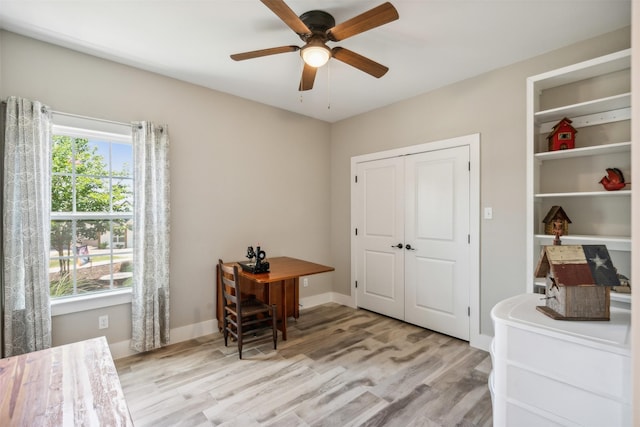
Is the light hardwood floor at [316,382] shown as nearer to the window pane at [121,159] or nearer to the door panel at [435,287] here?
the door panel at [435,287]

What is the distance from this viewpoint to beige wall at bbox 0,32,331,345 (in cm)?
247

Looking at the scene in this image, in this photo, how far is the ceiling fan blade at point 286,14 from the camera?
5.16 ft

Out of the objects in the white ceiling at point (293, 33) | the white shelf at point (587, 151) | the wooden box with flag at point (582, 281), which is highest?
the white ceiling at point (293, 33)

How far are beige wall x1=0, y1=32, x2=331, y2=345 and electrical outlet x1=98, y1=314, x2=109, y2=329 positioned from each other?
38 millimetres

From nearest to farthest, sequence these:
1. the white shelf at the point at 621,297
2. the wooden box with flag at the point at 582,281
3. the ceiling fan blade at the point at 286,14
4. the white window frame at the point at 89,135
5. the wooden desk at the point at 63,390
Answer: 1. the wooden desk at the point at 63,390
2. the wooden box with flag at the point at 582,281
3. the ceiling fan blade at the point at 286,14
4. the white shelf at the point at 621,297
5. the white window frame at the point at 89,135

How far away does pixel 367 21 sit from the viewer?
5.67 feet

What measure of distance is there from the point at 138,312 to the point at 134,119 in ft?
5.88

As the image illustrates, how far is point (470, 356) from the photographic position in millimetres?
2797

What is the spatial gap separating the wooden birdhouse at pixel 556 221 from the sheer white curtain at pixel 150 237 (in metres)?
3.32

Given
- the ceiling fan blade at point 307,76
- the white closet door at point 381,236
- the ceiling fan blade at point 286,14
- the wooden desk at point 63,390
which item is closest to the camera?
the wooden desk at point 63,390

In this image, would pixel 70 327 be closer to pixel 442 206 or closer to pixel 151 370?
pixel 151 370

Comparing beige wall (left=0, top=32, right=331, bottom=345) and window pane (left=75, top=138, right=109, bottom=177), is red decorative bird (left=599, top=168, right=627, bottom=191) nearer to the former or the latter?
beige wall (left=0, top=32, right=331, bottom=345)

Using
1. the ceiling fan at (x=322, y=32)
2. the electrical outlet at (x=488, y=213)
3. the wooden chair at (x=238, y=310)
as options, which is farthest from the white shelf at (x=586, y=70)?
the wooden chair at (x=238, y=310)

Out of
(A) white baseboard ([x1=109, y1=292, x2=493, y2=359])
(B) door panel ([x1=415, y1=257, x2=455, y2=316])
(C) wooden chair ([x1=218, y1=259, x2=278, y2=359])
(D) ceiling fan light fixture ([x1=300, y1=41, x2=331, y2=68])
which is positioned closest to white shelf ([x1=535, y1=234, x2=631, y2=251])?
(B) door panel ([x1=415, y1=257, x2=455, y2=316])
